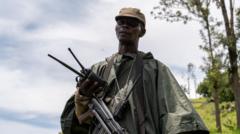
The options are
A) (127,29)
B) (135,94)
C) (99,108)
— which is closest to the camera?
(99,108)

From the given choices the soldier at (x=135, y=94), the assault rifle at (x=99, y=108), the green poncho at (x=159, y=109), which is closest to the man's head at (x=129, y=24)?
the soldier at (x=135, y=94)

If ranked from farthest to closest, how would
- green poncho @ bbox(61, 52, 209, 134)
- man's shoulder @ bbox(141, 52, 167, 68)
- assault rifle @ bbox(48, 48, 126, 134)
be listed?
1. man's shoulder @ bbox(141, 52, 167, 68)
2. green poncho @ bbox(61, 52, 209, 134)
3. assault rifle @ bbox(48, 48, 126, 134)

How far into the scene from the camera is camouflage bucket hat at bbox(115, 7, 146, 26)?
14.3 feet

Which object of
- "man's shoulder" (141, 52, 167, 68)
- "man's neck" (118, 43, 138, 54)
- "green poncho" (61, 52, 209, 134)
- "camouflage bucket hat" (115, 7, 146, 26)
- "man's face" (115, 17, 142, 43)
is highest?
"camouflage bucket hat" (115, 7, 146, 26)

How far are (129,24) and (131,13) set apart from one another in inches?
3.6

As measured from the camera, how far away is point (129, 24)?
4.38 meters

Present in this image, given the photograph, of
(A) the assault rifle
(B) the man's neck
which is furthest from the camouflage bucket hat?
(A) the assault rifle

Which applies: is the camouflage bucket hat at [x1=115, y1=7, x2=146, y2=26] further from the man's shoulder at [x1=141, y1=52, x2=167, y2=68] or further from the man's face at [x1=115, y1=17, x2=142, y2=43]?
the man's shoulder at [x1=141, y1=52, x2=167, y2=68]

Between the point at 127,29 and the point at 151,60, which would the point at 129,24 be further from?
the point at 151,60

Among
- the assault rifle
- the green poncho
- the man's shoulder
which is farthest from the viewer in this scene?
the man's shoulder

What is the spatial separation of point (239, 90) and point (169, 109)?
20198 millimetres

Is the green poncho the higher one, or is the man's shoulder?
the man's shoulder

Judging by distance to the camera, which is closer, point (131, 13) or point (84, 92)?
point (84, 92)

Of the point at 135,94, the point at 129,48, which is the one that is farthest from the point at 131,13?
the point at 135,94
